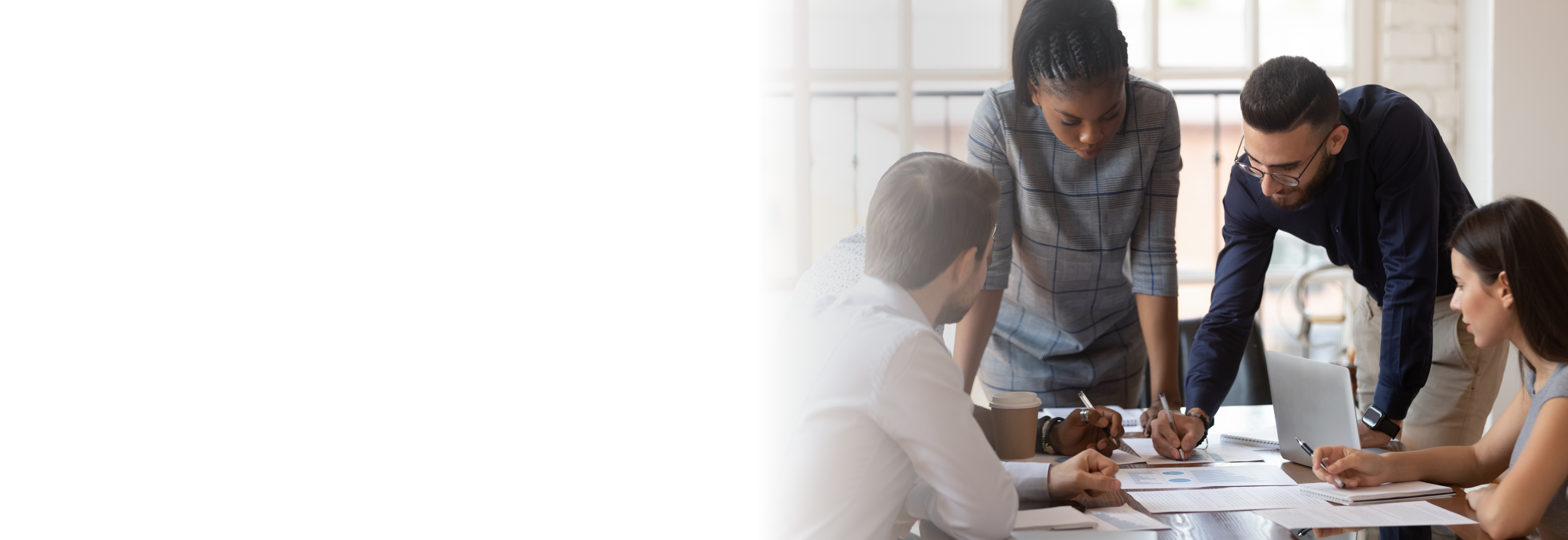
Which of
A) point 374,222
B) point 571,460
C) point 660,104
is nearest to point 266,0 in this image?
point 374,222

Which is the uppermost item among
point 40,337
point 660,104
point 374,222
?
point 660,104

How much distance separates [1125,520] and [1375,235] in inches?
33.0

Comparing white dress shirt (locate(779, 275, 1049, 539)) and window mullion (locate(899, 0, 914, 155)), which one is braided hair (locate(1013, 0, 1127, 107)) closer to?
white dress shirt (locate(779, 275, 1049, 539))

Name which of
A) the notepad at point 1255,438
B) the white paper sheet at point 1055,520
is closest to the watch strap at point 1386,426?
the notepad at point 1255,438

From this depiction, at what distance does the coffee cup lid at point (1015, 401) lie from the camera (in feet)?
4.23

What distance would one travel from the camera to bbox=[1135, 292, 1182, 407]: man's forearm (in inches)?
62.1

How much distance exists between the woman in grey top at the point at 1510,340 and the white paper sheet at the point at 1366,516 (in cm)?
4

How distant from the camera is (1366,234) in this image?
1.50 metres

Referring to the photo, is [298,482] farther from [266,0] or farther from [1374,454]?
[1374,454]

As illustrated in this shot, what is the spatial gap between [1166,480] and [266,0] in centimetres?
115

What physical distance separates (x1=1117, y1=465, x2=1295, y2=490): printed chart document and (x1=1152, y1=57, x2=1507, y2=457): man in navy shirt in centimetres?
7

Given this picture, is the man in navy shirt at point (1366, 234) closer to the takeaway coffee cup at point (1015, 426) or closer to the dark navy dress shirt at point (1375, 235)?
the dark navy dress shirt at point (1375, 235)

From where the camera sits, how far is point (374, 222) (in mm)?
864

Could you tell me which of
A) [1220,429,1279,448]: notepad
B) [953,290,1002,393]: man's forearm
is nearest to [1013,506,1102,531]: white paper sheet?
[1220,429,1279,448]: notepad
